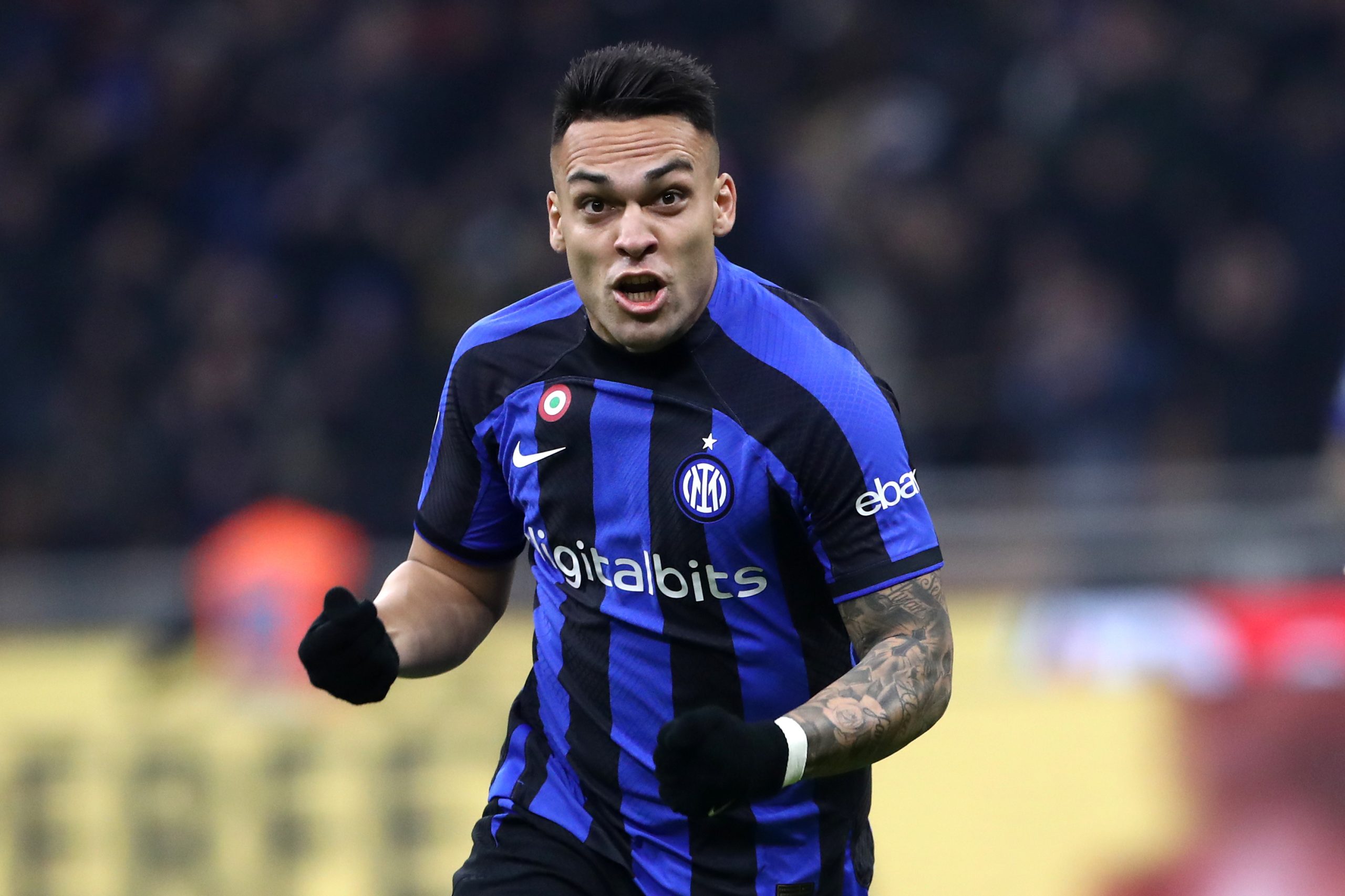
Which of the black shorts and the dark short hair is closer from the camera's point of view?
the dark short hair

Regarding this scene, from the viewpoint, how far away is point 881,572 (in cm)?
299

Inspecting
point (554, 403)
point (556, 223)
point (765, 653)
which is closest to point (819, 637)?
point (765, 653)

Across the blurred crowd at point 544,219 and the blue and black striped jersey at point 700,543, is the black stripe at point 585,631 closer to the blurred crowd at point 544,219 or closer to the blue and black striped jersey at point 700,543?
the blue and black striped jersey at point 700,543

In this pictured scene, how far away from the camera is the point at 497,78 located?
10289 millimetres

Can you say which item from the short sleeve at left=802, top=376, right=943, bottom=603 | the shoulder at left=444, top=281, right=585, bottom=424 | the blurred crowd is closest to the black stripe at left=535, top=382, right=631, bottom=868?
the shoulder at left=444, top=281, right=585, bottom=424

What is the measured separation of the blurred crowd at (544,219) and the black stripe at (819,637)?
549 centimetres

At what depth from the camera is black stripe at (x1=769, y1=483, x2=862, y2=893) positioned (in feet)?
10.1

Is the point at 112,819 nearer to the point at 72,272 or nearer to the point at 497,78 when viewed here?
the point at 72,272

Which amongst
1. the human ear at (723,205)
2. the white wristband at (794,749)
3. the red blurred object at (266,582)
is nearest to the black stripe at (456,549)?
the human ear at (723,205)

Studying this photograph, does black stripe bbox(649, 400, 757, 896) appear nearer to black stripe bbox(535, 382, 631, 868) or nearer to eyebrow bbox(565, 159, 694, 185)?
black stripe bbox(535, 382, 631, 868)

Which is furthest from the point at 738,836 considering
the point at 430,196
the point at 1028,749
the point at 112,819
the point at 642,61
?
the point at 430,196

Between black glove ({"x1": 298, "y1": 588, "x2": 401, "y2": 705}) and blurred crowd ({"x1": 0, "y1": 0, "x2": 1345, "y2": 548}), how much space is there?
529cm

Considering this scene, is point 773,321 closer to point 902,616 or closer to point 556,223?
point 556,223

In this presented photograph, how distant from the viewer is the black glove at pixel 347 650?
315 cm
